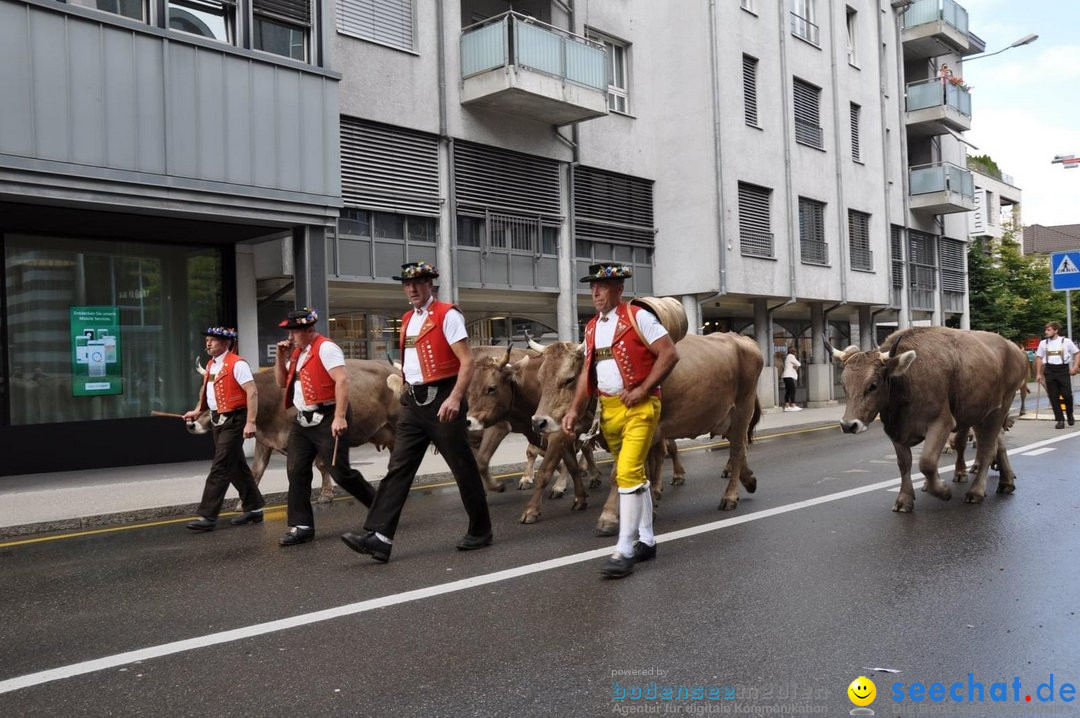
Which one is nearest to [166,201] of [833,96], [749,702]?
[749,702]

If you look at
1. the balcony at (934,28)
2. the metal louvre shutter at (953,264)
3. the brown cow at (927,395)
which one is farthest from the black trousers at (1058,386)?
the balcony at (934,28)

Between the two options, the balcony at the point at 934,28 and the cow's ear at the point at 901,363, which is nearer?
the cow's ear at the point at 901,363

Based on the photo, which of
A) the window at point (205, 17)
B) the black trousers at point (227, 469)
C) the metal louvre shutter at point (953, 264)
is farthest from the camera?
the metal louvre shutter at point (953, 264)

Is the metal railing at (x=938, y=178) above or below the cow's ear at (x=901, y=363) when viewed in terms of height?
above

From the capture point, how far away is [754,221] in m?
24.8

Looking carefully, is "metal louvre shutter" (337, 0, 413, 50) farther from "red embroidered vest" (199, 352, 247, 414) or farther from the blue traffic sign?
the blue traffic sign

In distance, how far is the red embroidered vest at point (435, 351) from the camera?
6.91 m

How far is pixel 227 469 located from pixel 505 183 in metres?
11.8

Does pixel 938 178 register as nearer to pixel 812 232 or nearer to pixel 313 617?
pixel 812 232

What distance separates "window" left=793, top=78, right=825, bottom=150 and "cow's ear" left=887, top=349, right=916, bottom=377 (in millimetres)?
19503

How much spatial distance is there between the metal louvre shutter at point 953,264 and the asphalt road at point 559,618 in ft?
94.2

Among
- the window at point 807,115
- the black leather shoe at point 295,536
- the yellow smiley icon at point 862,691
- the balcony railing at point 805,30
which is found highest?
the balcony railing at point 805,30

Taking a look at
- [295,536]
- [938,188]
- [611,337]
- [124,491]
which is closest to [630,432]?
[611,337]

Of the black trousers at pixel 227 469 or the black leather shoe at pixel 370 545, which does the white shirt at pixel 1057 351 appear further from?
the black leather shoe at pixel 370 545
